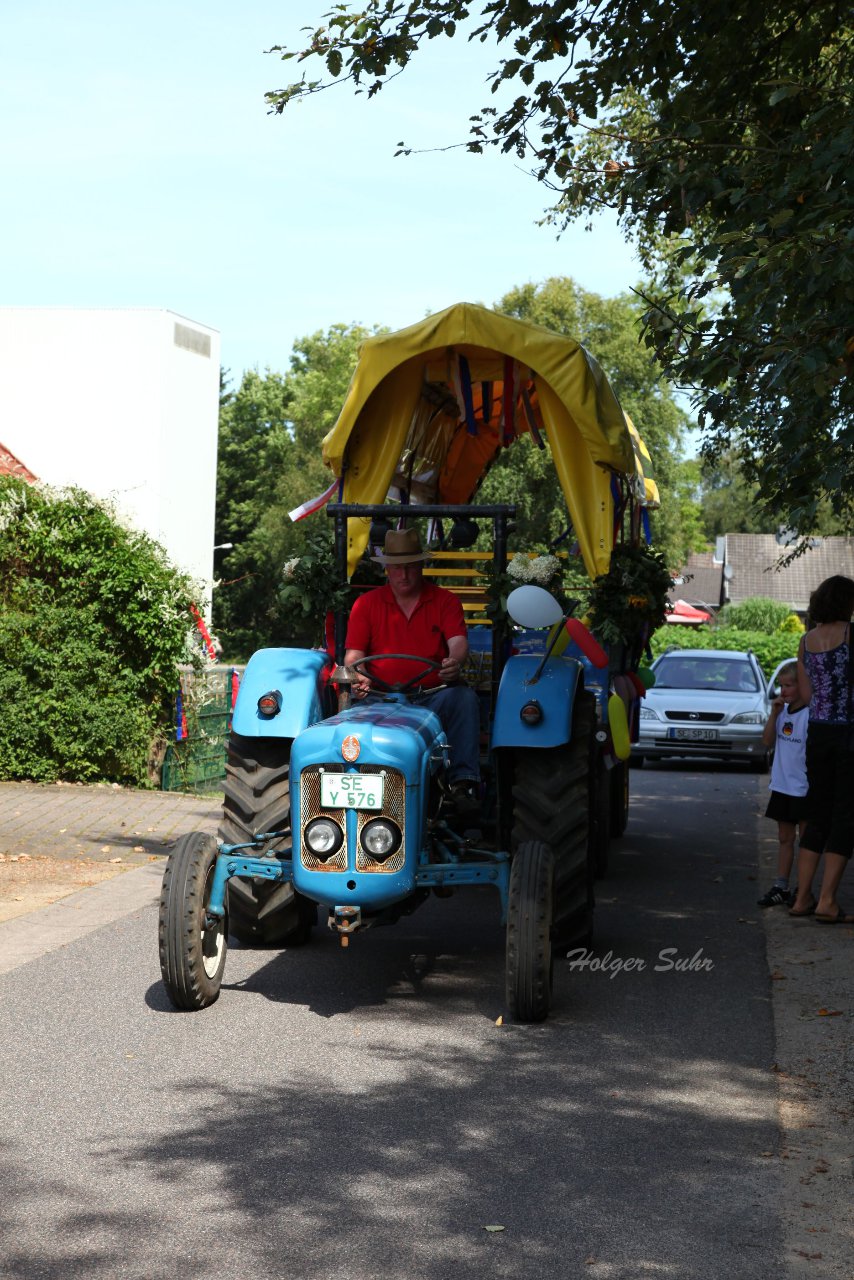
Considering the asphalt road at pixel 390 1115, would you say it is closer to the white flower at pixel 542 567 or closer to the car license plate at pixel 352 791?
the car license plate at pixel 352 791

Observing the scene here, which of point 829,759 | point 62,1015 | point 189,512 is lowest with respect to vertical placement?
point 62,1015

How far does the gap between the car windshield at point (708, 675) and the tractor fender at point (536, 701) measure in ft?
41.9

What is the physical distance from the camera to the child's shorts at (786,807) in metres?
9.77

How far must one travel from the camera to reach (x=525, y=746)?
7.66m

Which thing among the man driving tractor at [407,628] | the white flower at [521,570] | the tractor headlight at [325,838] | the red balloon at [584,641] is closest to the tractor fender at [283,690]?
the man driving tractor at [407,628]

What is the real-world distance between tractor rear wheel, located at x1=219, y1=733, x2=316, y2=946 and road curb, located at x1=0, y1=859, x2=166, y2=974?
1.11 metres

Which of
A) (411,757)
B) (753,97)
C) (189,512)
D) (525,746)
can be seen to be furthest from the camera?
(189,512)

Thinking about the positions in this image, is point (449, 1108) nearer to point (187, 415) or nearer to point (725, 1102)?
point (725, 1102)

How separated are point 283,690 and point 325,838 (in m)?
1.45

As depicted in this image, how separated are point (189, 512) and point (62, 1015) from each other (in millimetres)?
24290

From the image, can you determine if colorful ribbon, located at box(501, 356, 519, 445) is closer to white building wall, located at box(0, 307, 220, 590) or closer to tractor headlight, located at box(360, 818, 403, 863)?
tractor headlight, located at box(360, 818, 403, 863)

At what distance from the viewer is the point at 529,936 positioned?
21.4 ft

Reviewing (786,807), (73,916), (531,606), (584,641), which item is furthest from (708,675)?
(531,606)

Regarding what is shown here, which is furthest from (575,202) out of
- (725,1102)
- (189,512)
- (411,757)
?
(189,512)
